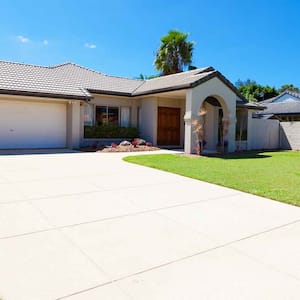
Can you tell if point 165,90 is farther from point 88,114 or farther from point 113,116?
point 88,114

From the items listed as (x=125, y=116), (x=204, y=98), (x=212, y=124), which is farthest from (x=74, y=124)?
(x=212, y=124)

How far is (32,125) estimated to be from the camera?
18.0m

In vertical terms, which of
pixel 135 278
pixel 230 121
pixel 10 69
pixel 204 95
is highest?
pixel 10 69

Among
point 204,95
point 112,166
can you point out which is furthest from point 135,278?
point 204,95

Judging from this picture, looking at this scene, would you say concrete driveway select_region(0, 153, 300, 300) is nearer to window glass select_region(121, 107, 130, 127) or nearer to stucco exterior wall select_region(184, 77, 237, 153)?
stucco exterior wall select_region(184, 77, 237, 153)

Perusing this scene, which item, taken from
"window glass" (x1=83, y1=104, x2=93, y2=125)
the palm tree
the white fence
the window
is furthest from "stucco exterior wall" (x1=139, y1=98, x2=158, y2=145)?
the palm tree

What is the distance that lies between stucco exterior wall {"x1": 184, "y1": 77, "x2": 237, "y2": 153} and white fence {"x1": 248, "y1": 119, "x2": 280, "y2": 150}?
3524 millimetres

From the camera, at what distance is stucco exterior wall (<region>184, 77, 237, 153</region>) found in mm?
16359

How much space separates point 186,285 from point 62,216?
2841mm

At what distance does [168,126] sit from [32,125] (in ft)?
28.9

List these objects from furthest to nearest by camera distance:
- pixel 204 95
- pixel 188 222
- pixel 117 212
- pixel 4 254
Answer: pixel 204 95, pixel 117 212, pixel 188 222, pixel 4 254

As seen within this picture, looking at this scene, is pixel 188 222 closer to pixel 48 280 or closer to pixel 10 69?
pixel 48 280

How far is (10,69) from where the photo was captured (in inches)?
742

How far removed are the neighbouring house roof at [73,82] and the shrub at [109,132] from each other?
224cm
